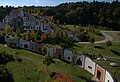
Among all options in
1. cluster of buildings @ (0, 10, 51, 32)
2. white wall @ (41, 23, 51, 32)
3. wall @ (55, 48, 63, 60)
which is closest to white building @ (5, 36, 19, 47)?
wall @ (55, 48, 63, 60)

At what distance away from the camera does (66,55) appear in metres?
79.2

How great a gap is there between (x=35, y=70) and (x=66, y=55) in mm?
16261

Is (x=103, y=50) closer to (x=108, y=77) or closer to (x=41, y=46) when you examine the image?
(x=41, y=46)

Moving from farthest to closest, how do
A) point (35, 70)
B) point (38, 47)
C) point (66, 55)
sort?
point (38, 47) < point (66, 55) < point (35, 70)

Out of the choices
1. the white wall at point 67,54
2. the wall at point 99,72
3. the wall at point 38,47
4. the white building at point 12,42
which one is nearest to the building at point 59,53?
the white wall at point 67,54

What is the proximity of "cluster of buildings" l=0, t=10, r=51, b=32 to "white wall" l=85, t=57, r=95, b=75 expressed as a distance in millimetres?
40289

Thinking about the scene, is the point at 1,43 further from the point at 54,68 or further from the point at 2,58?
the point at 54,68

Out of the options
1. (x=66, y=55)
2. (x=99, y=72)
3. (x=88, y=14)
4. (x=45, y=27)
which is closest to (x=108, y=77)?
(x=99, y=72)

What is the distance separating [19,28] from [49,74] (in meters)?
51.8

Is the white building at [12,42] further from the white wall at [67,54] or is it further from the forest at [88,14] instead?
the forest at [88,14]

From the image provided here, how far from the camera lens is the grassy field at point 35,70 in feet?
201

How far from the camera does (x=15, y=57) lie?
73875mm

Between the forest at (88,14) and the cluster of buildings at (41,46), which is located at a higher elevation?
the forest at (88,14)

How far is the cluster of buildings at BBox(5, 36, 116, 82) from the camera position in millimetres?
62088
